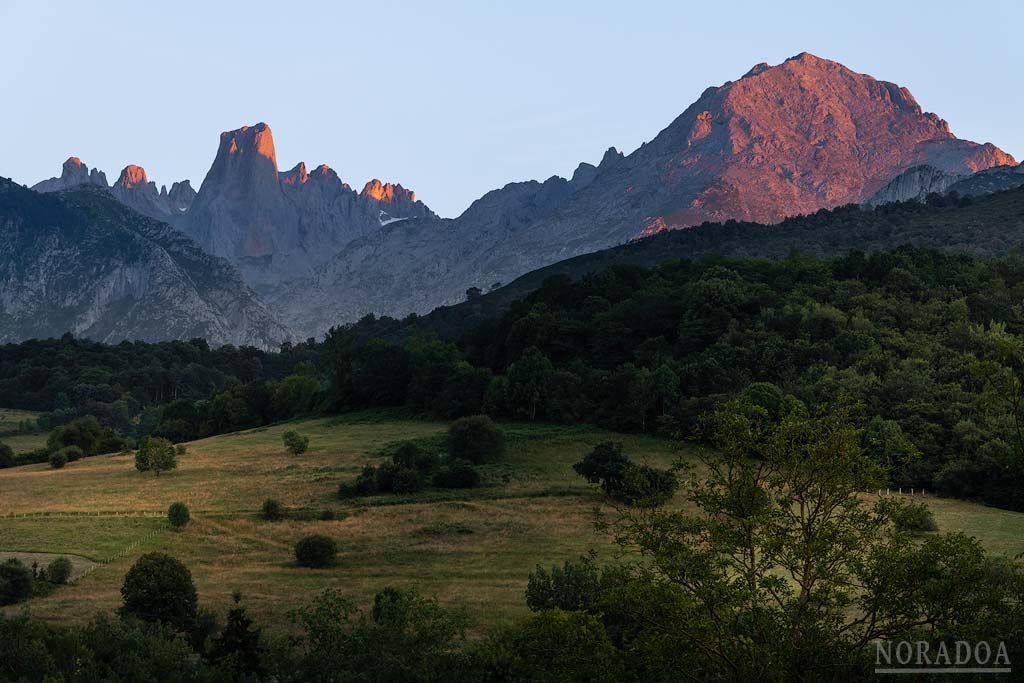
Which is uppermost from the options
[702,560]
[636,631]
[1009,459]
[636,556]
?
[1009,459]

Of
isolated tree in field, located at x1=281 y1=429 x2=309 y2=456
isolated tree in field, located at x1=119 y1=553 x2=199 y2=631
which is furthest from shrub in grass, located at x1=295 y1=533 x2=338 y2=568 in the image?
isolated tree in field, located at x1=281 y1=429 x2=309 y2=456

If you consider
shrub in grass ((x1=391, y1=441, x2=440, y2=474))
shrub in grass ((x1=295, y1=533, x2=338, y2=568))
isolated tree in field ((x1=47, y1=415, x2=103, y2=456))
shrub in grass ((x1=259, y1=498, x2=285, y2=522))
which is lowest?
shrub in grass ((x1=295, y1=533, x2=338, y2=568))

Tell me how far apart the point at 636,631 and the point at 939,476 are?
53312mm

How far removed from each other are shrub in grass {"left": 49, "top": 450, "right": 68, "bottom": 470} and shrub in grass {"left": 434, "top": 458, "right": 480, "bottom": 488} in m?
46.5

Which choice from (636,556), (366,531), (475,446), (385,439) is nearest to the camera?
(636,556)

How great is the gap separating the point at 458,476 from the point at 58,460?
162 feet

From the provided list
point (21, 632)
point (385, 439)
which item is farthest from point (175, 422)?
point (21, 632)

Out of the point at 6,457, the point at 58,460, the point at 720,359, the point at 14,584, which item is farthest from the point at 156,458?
the point at 720,359

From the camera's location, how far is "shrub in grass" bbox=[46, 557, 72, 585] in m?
50.1

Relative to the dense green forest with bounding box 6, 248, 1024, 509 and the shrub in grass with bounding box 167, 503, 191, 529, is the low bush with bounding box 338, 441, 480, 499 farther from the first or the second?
the dense green forest with bounding box 6, 248, 1024, 509

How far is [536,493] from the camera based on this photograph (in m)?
71.3

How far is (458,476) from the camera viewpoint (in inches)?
2943

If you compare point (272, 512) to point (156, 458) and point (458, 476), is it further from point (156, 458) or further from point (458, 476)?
point (156, 458)

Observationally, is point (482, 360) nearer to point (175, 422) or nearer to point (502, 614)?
point (175, 422)
